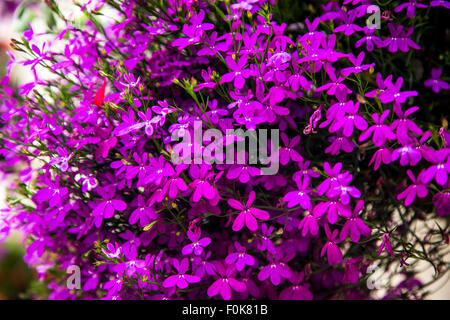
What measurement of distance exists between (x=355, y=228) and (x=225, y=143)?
9.5 inches

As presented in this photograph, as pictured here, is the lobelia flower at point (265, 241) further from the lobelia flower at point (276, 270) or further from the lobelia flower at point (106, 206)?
the lobelia flower at point (106, 206)

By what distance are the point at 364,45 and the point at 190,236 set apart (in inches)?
18.8

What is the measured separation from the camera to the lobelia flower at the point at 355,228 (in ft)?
2.11

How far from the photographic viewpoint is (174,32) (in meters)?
0.76

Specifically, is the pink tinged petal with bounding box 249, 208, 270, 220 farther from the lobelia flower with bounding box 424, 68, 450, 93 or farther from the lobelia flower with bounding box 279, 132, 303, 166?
the lobelia flower with bounding box 424, 68, 450, 93

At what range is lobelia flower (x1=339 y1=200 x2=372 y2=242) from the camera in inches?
25.4

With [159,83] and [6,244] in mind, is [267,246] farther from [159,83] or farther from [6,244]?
[6,244]

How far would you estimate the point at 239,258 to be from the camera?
698 mm

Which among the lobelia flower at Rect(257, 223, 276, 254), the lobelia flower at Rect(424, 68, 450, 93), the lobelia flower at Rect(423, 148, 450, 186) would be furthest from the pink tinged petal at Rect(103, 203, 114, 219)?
the lobelia flower at Rect(424, 68, 450, 93)

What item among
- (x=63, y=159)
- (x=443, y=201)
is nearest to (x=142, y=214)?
(x=63, y=159)

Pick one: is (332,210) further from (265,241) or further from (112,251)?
(112,251)

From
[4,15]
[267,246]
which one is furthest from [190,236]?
[4,15]

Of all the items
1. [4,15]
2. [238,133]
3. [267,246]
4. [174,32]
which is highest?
[4,15]

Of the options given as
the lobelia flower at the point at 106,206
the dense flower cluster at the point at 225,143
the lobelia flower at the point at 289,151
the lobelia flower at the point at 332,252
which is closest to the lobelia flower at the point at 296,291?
the dense flower cluster at the point at 225,143
